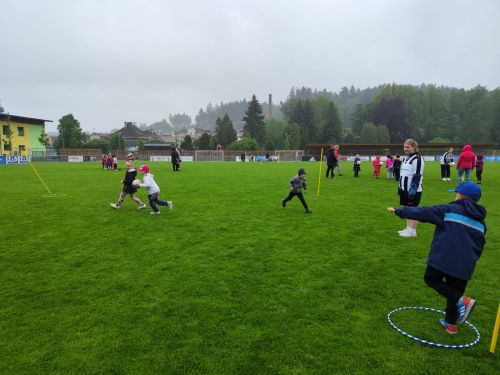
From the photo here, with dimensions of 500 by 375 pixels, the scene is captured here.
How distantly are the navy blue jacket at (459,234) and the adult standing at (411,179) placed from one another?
13.6 ft

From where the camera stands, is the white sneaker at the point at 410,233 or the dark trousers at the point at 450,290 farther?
the white sneaker at the point at 410,233

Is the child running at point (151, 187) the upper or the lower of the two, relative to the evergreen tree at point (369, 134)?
lower

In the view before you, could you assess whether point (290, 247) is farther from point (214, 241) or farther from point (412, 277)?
point (412, 277)

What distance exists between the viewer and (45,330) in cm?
428

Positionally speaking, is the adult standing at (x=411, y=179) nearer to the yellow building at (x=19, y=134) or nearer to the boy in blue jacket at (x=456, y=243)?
the boy in blue jacket at (x=456, y=243)

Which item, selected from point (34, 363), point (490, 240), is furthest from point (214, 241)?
point (490, 240)

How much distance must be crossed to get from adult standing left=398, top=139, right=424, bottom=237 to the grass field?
381 millimetres


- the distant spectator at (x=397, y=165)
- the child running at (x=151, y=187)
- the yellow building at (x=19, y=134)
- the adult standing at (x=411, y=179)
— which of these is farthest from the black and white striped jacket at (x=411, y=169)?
the yellow building at (x=19, y=134)

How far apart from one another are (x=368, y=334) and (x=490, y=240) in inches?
231

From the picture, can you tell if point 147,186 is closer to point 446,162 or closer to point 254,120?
point 446,162

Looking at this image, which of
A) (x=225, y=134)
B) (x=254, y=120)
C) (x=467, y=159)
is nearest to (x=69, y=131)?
(x=225, y=134)

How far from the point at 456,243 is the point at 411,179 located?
14.5ft

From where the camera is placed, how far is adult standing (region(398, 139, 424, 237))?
8.06 meters

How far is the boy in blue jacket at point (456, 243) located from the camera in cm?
406
